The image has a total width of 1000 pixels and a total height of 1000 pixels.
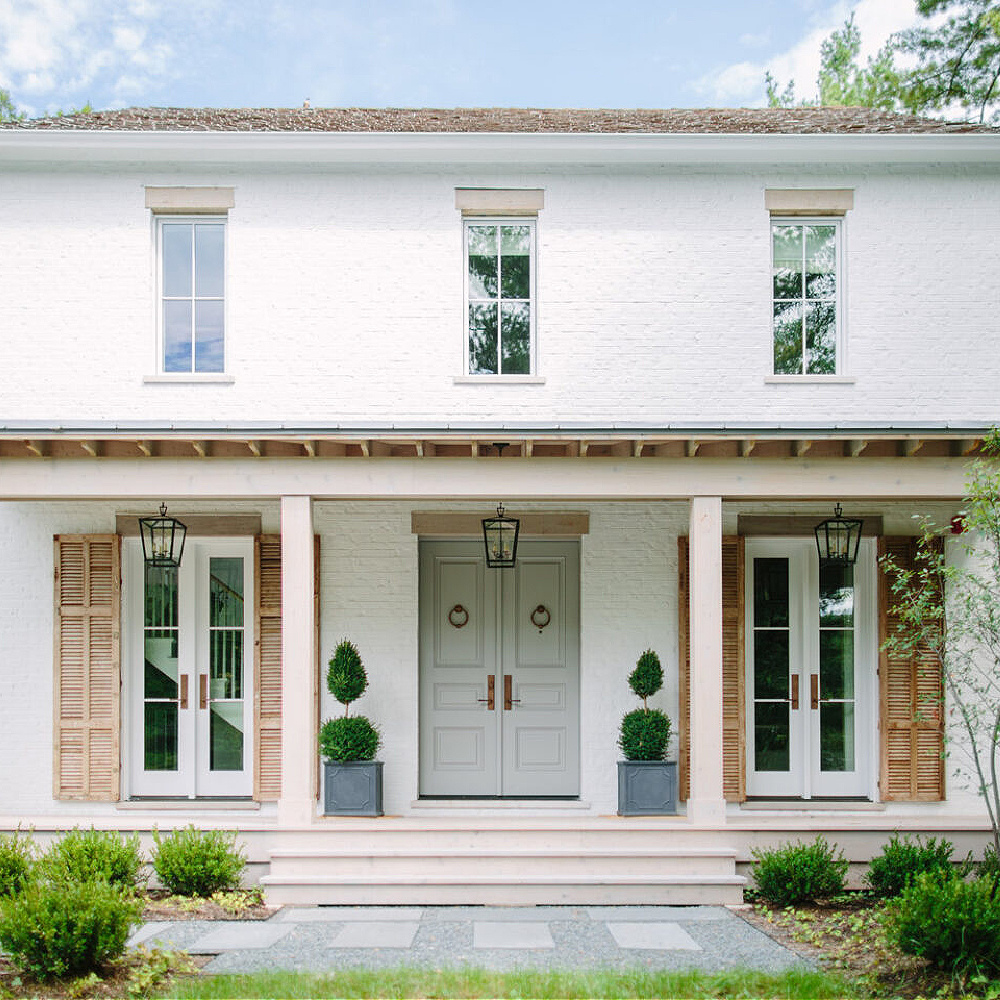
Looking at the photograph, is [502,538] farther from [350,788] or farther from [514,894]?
[514,894]

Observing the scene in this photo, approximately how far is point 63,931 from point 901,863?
5684mm

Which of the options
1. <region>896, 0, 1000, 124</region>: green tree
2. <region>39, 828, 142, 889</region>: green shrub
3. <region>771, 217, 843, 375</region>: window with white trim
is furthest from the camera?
<region>896, 0, 1000, 124</region>: green tree

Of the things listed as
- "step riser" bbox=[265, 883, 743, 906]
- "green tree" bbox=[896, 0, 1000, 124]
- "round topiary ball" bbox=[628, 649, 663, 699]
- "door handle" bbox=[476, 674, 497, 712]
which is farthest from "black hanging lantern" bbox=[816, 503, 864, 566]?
"green tree" bbox=[896, 0, 1000, 124]

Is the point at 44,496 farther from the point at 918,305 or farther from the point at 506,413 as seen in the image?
the point at 918,305

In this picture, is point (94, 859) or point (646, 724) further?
point (646, 724)

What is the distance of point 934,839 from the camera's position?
23.8 feet

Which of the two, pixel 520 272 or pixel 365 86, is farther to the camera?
pixel 365 86

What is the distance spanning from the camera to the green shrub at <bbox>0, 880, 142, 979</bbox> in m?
5.14

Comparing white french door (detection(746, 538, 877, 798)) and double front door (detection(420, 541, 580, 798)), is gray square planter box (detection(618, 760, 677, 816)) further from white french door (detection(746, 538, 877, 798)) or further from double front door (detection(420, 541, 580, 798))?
white french door (detection(746, 538, 877, 798))

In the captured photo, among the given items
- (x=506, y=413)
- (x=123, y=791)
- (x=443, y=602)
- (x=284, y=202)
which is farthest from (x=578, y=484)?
Result: (x=123, y=791)

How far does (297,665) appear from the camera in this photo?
736 cm

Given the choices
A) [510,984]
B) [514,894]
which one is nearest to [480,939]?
[514,894]

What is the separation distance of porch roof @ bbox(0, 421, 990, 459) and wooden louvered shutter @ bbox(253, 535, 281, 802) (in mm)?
1559

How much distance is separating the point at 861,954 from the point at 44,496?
21.5 feet
